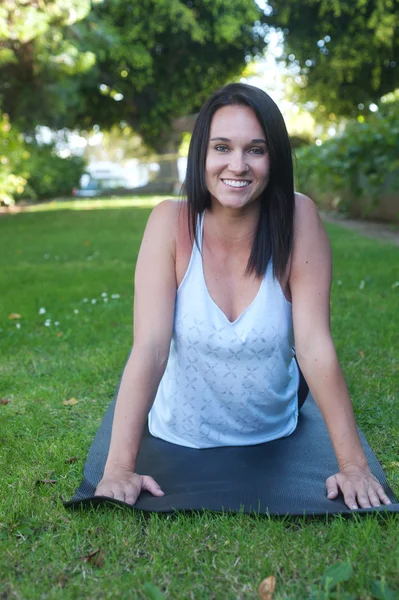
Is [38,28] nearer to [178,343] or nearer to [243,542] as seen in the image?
[178,343]

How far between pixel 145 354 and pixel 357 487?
2.68 ft

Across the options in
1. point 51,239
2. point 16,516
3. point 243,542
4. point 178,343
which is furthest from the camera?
point 51,239

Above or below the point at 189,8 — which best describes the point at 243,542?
below

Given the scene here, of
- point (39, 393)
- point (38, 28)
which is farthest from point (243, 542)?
point (38, 28)

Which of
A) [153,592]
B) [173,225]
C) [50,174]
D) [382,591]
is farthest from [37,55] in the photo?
[382,591]

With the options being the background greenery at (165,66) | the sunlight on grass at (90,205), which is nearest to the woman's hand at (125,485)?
the background greenery at (165,66)

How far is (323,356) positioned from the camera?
8.05 feet

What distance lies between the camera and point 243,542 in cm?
203

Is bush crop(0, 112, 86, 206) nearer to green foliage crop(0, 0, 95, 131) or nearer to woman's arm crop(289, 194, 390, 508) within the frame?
green foliage crop(0, 0, 95, 131)

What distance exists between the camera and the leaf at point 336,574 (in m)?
1.76

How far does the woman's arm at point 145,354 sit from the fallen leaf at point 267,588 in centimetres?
61

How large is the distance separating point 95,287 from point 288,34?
16.7 meters

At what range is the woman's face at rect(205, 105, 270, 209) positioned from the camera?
7.97 ft

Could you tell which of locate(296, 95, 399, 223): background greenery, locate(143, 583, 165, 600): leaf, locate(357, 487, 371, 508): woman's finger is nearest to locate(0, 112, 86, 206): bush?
locate(296, 95, 399, 223): background greenery
